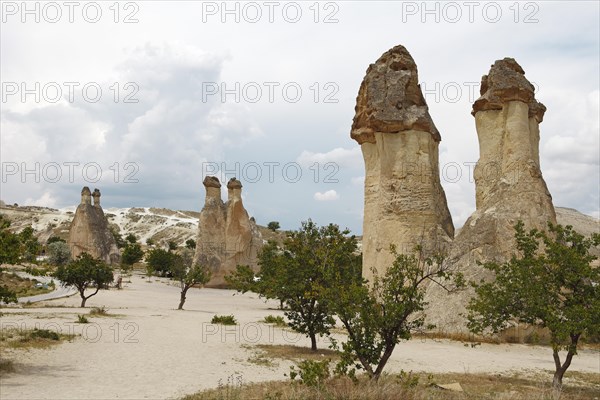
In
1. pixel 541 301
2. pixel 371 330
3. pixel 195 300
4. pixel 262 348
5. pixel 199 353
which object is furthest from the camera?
pixel 195 300

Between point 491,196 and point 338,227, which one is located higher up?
point 491,196

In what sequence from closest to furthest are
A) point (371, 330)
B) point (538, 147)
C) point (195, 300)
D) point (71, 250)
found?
point (371, 330) < point (538, 147) < point (195, 300) < point (71, 250)

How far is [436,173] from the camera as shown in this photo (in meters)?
30.8

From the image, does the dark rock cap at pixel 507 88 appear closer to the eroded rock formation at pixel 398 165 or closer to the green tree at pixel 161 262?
the eroded rock formation at pixel 398 165

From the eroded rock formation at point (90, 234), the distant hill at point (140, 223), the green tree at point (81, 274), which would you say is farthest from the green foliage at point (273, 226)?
the green tree at point (81, 274)

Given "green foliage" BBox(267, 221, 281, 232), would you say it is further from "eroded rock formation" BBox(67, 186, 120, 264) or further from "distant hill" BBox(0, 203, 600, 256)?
"eroded rock formation" BBox(67, 186, 120, 264)

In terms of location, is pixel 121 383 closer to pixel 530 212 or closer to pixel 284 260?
pixel 284 260

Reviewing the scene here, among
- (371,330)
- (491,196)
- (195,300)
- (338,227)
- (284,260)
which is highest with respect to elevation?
(491,196)

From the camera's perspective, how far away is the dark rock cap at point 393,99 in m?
30.0

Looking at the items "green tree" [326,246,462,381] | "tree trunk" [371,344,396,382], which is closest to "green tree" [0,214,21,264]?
"green tree" [326,246,462,381]

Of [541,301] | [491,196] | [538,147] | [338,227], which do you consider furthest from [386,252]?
[541,301]

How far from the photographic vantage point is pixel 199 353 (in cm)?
1741

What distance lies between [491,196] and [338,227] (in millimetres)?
12154

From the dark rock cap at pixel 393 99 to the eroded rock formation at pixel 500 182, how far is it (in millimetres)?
3255
